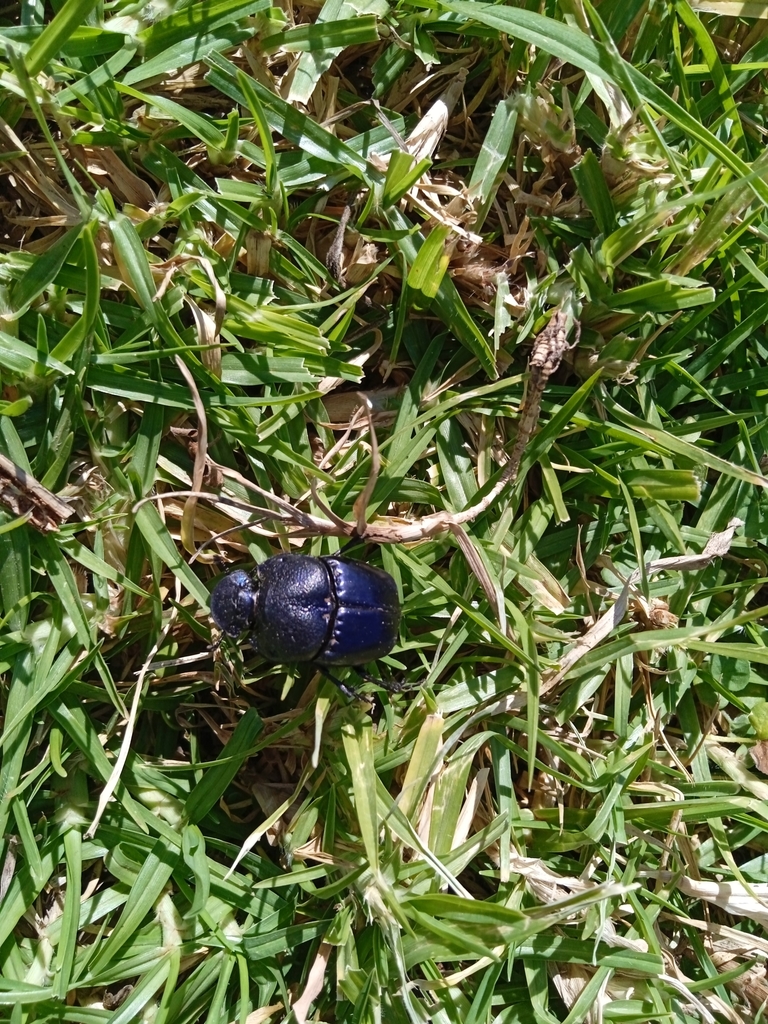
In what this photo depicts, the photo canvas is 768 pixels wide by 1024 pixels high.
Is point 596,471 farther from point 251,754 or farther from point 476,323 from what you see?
point 251,754

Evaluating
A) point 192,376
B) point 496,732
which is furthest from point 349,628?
point 192,376

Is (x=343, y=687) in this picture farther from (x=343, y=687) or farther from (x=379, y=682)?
(x=379, y=682)

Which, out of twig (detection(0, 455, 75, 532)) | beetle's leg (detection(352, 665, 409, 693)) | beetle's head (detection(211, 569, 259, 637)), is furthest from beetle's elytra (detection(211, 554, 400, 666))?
twig (detection(0, 455, 75, 532))

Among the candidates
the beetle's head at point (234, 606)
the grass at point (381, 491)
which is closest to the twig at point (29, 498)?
the grass at point (381, 491)

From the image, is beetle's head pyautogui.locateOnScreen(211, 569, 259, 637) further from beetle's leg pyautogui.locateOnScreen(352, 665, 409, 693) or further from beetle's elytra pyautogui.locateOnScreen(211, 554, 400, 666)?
beetle's leg pyautogui.locateOnScreen(352, 665, 409, 693)

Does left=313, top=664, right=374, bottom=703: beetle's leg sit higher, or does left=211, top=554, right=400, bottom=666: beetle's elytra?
left=211, top=554, right=400, bottom=666: beetle's elytra

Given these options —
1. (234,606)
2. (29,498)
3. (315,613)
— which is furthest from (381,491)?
(29,498)
